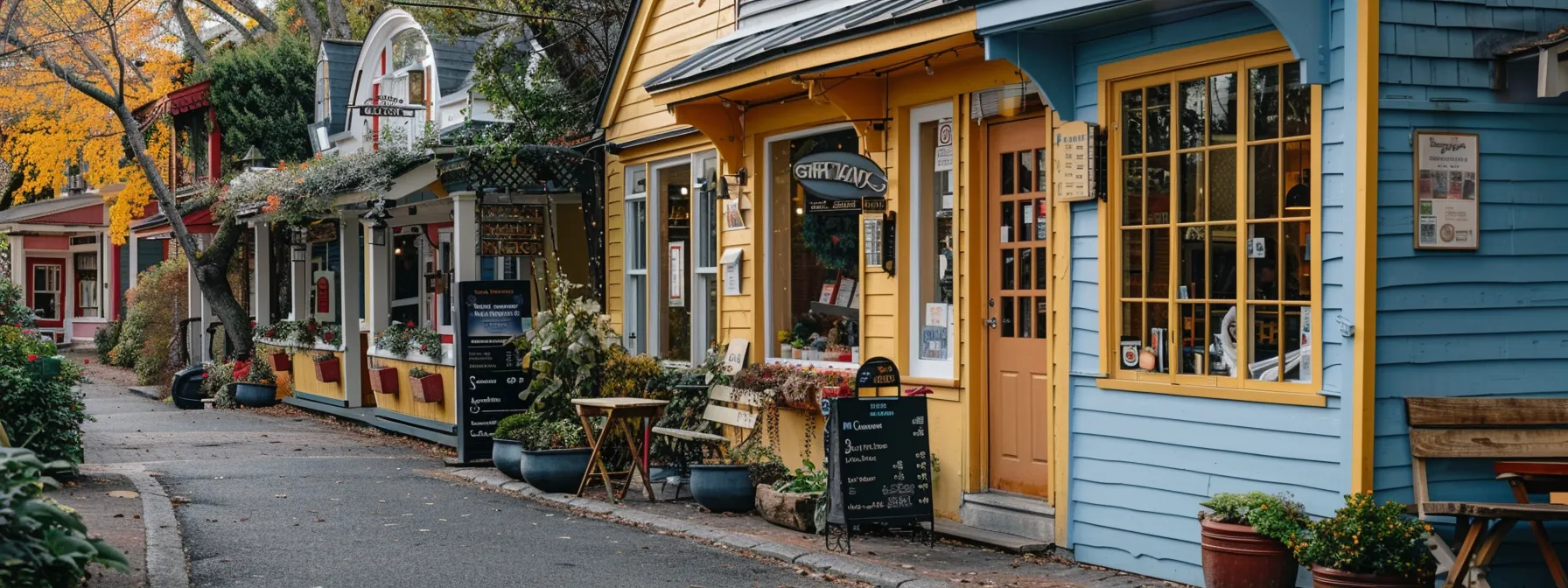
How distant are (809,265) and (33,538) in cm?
637

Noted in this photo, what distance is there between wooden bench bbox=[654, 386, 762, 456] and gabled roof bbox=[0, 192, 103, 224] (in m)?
29.4

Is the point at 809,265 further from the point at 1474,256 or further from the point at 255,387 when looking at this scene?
the point at 255,387

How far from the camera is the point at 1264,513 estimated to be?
23.6 feet

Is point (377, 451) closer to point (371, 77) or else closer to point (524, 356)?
point (524, 356)

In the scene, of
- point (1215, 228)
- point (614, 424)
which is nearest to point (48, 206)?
point (614, 424)

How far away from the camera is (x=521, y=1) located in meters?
16.5

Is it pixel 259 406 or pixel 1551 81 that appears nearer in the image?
pixel 1551 81

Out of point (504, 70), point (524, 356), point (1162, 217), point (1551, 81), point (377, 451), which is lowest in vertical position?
point (377, 451)

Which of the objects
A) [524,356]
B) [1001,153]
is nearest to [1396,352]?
[1001,153]

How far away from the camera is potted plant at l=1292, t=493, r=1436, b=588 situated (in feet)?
22.1

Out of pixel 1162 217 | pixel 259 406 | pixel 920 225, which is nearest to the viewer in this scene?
pixel 1162 217

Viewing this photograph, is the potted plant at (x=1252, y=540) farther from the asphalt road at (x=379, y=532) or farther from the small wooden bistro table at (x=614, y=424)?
the small wooden bistro table at (x=614, y=424)

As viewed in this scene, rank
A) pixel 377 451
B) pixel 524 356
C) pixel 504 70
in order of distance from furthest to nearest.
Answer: pixel 504 70, pixel 377 451, pixel 524 356

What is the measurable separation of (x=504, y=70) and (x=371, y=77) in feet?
19.5
